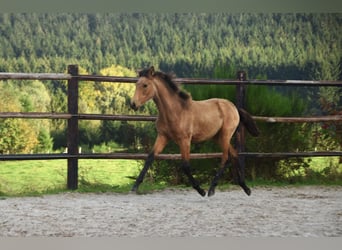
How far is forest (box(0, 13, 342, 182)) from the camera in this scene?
5.02 meters

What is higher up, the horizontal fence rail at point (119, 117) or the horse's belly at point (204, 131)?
the horizontal fence rail at point (119, 117)

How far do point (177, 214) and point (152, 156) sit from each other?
21.7 inches

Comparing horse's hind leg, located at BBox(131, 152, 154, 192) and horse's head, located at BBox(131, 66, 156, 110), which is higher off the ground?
horse's head, located at BBox(131, 66, 156, 110)

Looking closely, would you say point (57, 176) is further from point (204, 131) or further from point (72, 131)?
point (204, 131)

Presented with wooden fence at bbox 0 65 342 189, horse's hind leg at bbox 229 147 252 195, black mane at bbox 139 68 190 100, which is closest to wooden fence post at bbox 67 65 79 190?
wooden fence at bbox 0 65 342 189

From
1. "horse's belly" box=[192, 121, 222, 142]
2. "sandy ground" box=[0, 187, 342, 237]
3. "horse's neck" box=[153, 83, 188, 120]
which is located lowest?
"sandy ground" box=[0, 187, 342, 237]

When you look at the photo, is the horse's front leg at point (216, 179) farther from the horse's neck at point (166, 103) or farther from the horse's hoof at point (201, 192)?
the horse's neck at point (166, 103)

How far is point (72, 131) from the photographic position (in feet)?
16.9

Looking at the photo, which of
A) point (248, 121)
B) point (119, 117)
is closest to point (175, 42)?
point (119, 117)

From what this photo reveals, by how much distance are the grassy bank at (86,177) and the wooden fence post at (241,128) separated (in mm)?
165

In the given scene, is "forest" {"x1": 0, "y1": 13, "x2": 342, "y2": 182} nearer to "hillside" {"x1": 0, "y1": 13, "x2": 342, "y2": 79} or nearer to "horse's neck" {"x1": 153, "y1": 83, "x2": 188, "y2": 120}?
"hillside" {"x1": 0, "y1": 13, "x2": 342, "y2": 79}

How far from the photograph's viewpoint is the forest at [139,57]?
16.5 feet

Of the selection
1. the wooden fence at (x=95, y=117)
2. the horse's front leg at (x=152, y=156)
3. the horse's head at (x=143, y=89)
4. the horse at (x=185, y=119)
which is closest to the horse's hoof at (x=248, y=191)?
the horse at (x=185, y=119)

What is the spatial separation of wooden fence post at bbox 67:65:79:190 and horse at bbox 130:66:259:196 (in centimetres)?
50
